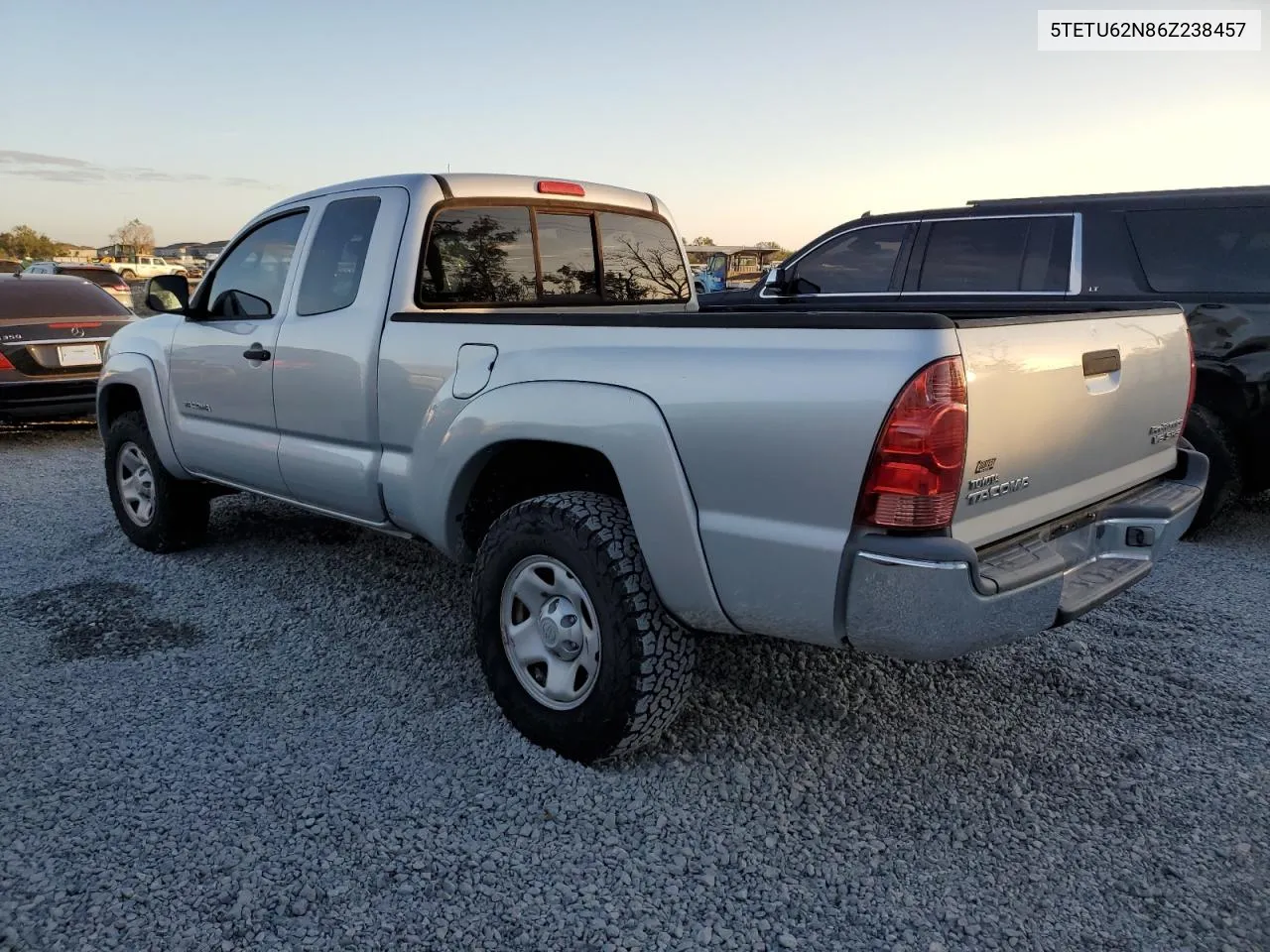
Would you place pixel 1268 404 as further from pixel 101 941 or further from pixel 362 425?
pixel 101 941

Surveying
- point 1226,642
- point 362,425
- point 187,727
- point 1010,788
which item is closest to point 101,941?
point 187,727

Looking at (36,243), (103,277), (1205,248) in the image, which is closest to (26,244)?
(36,243)

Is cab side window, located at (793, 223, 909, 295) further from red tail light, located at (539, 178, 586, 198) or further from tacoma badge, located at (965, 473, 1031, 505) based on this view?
tacoma badge, located at (965, 473, 1031, 505)

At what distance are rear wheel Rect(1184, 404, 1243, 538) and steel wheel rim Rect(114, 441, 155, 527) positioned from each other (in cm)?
573

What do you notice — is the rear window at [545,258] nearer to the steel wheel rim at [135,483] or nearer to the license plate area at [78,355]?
the steel wheel rim at [135,483]

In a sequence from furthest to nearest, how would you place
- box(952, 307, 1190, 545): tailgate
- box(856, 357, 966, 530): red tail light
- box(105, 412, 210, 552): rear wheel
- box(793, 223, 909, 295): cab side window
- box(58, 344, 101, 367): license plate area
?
box(58, 344, 101, 367): license plate area → box(793, 223, 909, 295): cab side window → box(105, 412, 210, 552): rear wheel → box(952, 307, 1190, 545): tailgate → box(856, 357, 966, 530): red tail light

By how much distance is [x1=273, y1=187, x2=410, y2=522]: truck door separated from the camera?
3566mm

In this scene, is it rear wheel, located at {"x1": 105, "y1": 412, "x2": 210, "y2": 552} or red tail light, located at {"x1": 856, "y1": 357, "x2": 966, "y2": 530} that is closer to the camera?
red tail light, located at {"x1": 856, "y1": 357, "x2": 966, "y2": 530}

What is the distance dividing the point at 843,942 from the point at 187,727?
225 centimetres

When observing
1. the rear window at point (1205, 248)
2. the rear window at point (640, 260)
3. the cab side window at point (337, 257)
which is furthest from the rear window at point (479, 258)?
the rear window at point (1205, 248)

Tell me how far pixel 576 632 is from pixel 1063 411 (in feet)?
5.07

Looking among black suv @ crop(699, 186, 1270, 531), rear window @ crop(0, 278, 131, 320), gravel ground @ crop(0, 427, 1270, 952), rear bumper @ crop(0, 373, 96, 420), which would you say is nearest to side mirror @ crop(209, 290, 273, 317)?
gravel ground @ crop(0, 427, 1270, 952)

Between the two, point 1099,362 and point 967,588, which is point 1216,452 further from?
point 967,588

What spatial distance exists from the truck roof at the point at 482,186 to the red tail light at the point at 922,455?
87.0 inches
